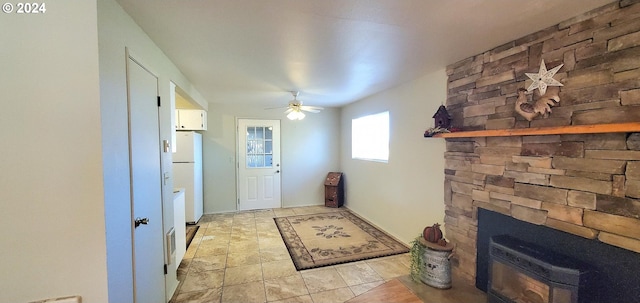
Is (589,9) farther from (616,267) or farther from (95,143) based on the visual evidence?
(95,143)

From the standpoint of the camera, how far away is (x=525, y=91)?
191 cm

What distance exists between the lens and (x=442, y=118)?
263 centimetres

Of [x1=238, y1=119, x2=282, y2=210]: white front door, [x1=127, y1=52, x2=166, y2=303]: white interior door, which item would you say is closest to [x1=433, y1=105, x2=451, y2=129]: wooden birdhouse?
[x1=127, y1=52, x2=166, y2=303]: white interior door

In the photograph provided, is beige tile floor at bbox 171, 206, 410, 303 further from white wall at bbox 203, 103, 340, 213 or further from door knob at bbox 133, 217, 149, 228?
white wall at bbox 203, 103, 340, 213

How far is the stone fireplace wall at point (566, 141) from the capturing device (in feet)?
4.64

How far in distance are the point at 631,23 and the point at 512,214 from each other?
1.42 meters

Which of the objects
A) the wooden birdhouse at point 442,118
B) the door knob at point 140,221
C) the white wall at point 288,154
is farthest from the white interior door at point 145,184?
the white wall at point 288,154

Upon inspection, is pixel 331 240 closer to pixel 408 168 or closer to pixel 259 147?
pixel 408 168

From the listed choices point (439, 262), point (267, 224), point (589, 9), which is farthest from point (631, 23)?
point (267, 224)

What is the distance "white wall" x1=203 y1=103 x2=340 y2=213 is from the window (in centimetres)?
79

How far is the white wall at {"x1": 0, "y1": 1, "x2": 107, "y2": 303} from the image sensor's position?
43.4 inches

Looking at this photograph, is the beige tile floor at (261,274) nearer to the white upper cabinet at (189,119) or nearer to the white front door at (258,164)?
the white front door at (258,164)

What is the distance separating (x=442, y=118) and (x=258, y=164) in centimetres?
397

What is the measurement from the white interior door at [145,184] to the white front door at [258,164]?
126 inches
